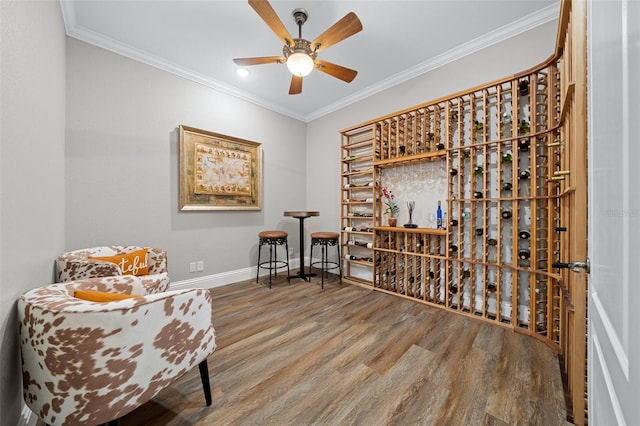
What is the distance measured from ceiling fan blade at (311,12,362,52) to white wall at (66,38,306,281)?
200 cm

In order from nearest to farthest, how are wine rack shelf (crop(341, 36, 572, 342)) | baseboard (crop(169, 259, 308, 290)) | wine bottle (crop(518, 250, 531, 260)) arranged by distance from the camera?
wine rack shelf (crop(341, 36, 572, 342)) < wine bottle (crop(518, 250, 531, 260)) < baseboard (crop(169, 259, 308, 290))

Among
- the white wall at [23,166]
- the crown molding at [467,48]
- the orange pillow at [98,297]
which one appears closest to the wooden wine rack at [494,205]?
the crown molding at [467,48]

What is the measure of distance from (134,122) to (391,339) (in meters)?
3.54

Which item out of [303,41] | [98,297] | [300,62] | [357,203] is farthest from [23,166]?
[357,203]

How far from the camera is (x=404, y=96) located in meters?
3.28

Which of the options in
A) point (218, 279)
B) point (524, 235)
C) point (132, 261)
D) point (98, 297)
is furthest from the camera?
point (218, 279)

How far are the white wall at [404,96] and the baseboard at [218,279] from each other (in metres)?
1.38

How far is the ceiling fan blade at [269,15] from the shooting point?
5.51 ft

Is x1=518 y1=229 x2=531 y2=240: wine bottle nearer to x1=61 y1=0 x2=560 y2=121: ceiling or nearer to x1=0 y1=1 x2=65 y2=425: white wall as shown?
x1=61 y1=0 x2=560 y2=121: ceiling

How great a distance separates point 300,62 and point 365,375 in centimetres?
256

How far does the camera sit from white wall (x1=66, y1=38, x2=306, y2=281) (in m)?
2.42

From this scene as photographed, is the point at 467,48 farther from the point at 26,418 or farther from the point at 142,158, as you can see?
the point at 26,418

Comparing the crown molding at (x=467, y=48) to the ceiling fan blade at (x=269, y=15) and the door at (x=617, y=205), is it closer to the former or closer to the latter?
the ceiling fan blade at (x=269, y=15)

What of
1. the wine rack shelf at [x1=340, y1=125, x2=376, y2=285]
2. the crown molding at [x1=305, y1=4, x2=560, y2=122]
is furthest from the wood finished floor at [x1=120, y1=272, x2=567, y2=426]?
the crown molding at [x1=305, y1=4, x2=560, y2=122]
